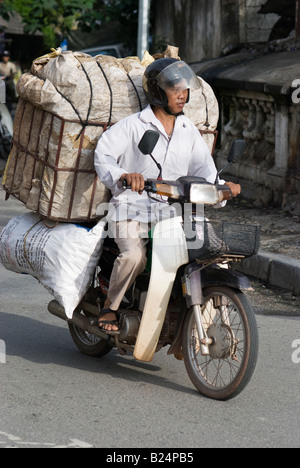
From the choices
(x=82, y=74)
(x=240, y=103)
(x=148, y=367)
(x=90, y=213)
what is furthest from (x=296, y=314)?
(x=240, y=103)

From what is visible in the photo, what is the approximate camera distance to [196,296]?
4625 mm

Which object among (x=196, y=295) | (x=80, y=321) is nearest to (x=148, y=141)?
(x=196, y=295)

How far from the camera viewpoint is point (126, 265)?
15.6 feet

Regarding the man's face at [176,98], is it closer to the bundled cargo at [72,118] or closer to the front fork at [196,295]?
the bundled cargo at [72,118]

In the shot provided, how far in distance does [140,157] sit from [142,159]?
2cm

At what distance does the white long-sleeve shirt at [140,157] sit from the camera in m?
4.91

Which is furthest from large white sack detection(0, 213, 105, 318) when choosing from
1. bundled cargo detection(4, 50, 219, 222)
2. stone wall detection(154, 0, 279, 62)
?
stone wall detection(154, 0, 279, 62)

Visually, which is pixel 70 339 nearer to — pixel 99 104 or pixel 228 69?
pixel 99 104

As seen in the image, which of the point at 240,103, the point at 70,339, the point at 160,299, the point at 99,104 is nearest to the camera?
the point at 160,299

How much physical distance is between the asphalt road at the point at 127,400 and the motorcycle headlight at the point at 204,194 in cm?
102

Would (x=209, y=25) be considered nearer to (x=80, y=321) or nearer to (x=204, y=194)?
(x=80, y=321)

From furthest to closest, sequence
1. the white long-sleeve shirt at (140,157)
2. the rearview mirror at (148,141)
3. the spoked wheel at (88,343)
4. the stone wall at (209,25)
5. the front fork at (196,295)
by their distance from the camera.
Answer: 1. the stone wall at (209,25)
2. the spoked wheel at (88,343)
3. the white long-sleeve shirt at (140,157)
4. the front fork at (196,295)
5. the rearview mirror at (148,141)

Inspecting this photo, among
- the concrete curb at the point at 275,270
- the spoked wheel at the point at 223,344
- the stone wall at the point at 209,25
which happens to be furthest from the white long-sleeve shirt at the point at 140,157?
the stone wall at the point at 209,25

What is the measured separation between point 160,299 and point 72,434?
903 mm
